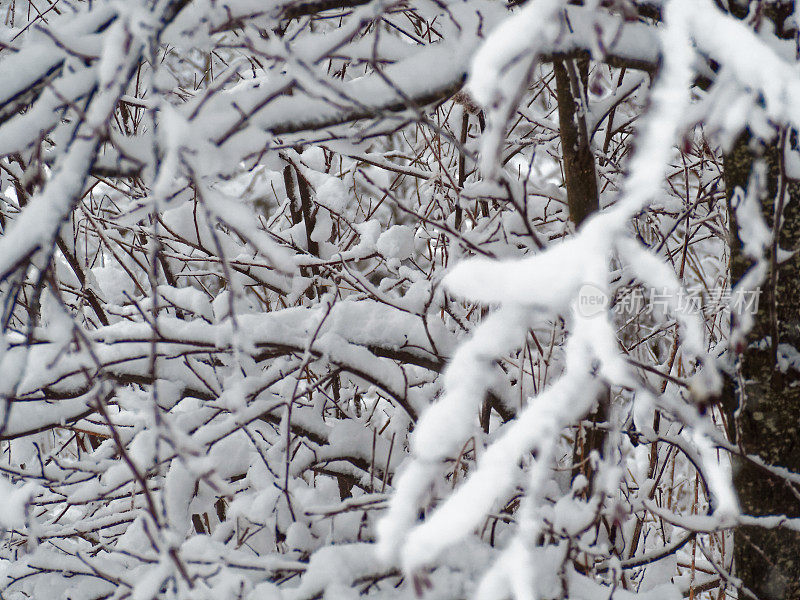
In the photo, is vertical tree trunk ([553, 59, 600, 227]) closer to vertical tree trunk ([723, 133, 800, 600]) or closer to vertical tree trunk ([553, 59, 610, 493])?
vertical tree trunk ([553, 59, 610, 493])

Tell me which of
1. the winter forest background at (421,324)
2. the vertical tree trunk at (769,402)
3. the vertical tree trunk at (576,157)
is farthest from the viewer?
the vertical tree trunk at (576,157)

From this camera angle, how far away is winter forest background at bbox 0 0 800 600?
2.13 ft

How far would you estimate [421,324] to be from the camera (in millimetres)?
1919

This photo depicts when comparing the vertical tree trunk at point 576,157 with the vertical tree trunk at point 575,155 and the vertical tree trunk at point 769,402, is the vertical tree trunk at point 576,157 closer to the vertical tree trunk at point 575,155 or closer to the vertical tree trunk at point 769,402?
the vertical tree trunk at point 575,155

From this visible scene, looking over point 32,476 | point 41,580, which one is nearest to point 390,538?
point 32,476

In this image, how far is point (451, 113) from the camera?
2709 millimetres

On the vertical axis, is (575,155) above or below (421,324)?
above

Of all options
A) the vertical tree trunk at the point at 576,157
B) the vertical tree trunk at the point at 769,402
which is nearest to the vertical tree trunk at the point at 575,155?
the vertical tree trunk at the point at 576,157

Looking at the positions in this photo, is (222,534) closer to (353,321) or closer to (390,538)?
(353,321)

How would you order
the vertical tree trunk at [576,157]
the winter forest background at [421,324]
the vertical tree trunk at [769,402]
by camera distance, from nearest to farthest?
the winter forest background at [421,324] < the vertical tree trunk at [769,402] < the vertical tree trunk at [576,157]

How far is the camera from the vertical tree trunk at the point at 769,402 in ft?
4.77

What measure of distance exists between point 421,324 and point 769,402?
952 mm

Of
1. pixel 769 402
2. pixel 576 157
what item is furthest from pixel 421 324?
pixel 769 402

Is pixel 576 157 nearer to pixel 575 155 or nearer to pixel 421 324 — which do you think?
pixel 575 155
